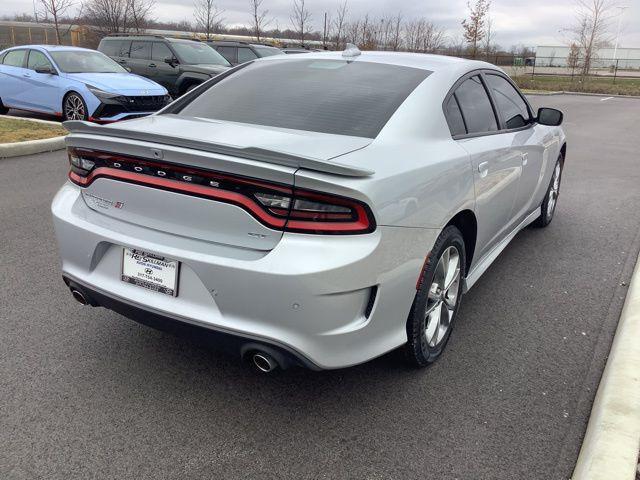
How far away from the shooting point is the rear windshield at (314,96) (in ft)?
9.58

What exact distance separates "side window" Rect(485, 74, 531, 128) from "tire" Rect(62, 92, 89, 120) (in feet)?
25.6

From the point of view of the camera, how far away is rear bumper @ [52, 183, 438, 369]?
7.23ft

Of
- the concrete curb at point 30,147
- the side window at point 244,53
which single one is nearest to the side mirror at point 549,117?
the concrete curb at point 30,147

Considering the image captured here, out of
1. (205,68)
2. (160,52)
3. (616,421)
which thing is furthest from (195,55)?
(616,421)

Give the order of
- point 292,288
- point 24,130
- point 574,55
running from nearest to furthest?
point 292,288
point 24,130
point 574,55

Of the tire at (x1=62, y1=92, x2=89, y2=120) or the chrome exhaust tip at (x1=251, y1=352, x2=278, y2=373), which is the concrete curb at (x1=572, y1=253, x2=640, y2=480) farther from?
the tire at (x1=62, y1=92, x2=89, y2=120)

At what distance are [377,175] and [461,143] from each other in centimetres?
102

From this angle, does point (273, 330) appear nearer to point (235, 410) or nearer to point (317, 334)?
point (317, 334)

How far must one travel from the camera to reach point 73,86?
10.2 m

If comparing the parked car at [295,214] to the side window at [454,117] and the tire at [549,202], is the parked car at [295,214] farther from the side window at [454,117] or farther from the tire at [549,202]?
the tire at [549,202]

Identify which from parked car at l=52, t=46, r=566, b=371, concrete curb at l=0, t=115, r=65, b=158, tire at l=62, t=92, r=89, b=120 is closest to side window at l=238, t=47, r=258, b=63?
tire at l=62, t=92, r=89, b=120

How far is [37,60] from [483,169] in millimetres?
10595

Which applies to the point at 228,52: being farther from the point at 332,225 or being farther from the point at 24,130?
the point at 332,225

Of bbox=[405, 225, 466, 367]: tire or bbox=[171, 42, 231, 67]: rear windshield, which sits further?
bbox=[171, 42, 231, 67]: rear windshield
